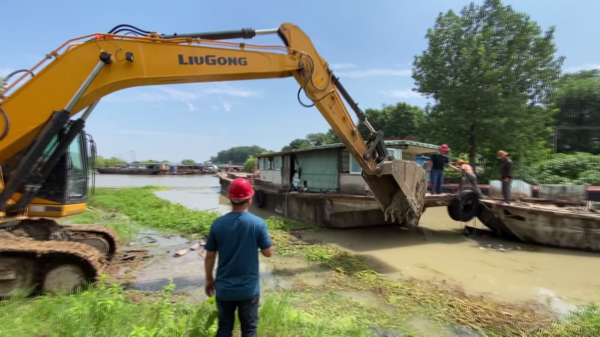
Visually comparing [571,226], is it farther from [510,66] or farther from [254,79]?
[510,66]

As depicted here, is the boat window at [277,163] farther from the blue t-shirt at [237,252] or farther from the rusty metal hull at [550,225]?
the blue t-shirt at [237,252]

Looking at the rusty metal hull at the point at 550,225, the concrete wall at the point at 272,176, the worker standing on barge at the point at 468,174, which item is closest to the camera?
the rusty metal hull at the point at 550,225

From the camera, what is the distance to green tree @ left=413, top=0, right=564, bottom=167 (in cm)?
1677

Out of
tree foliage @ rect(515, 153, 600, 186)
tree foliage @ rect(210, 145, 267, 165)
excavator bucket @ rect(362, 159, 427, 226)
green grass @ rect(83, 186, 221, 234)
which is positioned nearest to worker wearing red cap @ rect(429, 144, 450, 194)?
excavator bucket @ rect(362, 159, 427, 226)

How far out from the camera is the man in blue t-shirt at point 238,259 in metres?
2.50

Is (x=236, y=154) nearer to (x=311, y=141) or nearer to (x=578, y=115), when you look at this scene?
(x=311, y=141)

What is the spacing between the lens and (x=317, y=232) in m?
10.0

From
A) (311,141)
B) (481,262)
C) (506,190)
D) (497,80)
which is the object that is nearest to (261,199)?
(506,190)

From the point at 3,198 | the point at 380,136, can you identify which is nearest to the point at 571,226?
the point at 380,136

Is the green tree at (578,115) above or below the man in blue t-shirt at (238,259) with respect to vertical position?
Result: above

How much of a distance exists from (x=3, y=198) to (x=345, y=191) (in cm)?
878

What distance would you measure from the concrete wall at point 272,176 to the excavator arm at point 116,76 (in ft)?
34.6

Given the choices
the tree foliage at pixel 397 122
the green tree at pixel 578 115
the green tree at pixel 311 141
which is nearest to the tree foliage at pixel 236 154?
the green tree at pixel 311 141

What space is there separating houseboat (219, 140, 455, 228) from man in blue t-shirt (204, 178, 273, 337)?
647cm
